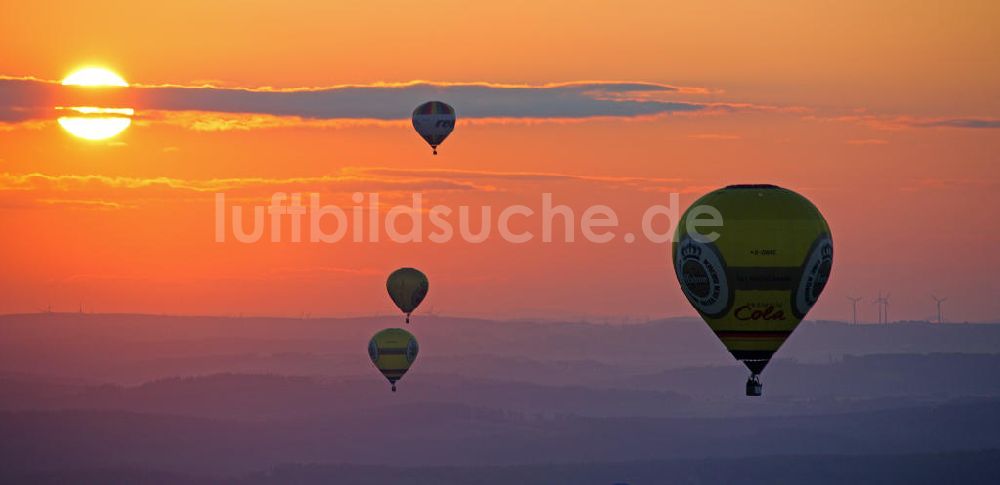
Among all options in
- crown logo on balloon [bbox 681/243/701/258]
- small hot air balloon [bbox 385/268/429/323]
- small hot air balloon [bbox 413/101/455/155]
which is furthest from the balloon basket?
small hot air balloon [bbox 385/268/429/323]

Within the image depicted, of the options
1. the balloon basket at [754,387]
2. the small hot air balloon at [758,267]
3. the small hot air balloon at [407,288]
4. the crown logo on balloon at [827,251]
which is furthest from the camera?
the small hot air balloon at [407,288]

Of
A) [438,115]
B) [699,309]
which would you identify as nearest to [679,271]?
[699,309]

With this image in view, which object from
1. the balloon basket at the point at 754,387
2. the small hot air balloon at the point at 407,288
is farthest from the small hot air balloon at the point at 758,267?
the small hot air balloon at the point at 407,288

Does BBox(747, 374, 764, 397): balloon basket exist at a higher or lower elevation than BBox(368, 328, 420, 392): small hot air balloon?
lower

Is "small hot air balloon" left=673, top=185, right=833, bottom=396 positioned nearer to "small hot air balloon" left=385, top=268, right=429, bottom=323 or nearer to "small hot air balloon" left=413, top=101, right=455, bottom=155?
"small hot air balloon" left=413, top=101, right=455, bottom=155

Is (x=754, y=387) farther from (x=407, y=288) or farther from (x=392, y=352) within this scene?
(x=392, y=352)

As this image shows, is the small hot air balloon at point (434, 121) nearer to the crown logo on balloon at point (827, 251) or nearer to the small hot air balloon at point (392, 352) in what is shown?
the small hot air balloon at point (392, 352)
